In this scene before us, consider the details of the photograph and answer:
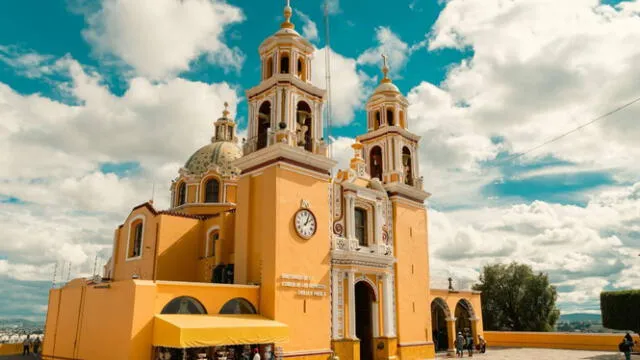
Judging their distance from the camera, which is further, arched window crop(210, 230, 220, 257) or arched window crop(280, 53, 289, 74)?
arched window crop(210, 230, 220, 257)

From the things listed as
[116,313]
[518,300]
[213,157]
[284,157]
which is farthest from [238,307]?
[518,300]

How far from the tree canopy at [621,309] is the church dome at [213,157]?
24.2 meters

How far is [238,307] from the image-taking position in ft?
61.4

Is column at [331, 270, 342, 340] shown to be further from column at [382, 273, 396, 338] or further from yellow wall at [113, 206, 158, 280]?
yellow wall at [113, 206, 158, 280]

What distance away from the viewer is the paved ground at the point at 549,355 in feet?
88.3

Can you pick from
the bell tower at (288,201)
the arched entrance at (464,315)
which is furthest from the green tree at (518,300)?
the bell tower at (288,201)

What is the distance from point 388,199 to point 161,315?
14.2 meters

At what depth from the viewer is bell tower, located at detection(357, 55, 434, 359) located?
84.3ft

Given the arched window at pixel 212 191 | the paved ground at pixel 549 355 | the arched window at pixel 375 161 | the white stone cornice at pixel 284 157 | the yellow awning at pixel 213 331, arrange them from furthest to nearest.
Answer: the arched window at pixel 212 191, the arched window at pixel 375 161, the paved ground at pixel 549 355, the white stone cornice at pixel 284 157, the yellow awning at pixel 213 331

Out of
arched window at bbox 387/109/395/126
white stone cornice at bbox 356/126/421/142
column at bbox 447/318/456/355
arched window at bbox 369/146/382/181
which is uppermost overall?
arched window at bbox 387/109/395/126

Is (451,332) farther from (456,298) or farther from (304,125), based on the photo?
(304,125)

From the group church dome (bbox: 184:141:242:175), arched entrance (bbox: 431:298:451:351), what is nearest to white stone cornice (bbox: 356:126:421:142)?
church dome (bbox: 184:141:242:175)

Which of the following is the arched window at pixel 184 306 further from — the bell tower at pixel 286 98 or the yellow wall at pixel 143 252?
the bell tower at pixel 286 98

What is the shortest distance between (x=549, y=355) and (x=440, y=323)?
753 centimetres
